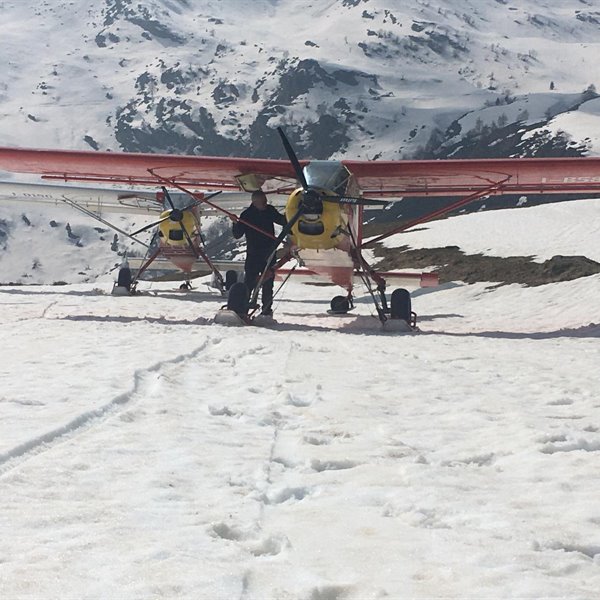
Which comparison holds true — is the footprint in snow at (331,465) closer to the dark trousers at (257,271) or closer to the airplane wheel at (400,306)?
the airplane wheel at (400,306)

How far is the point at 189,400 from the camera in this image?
5.34 metres

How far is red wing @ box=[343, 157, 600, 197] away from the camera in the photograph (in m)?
11.7

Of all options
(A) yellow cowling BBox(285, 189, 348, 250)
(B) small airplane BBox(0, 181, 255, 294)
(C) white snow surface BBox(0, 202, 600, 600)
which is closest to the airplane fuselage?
(A) yellow cowling BBox(285, 189, 348, 250)

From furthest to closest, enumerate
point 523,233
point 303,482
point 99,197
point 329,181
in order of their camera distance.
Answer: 1. point 523,233
2. point 99,197
3. point 329,181
4. point 303,482

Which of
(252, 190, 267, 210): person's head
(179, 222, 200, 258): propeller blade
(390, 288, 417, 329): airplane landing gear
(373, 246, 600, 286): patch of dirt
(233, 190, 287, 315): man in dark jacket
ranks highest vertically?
(252, 190, 267, 210): person's head

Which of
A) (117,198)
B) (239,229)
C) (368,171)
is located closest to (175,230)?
(117,198)

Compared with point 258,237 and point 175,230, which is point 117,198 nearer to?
point 175,230

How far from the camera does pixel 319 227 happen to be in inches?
428

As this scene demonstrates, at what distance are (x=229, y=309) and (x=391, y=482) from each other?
8201 mm

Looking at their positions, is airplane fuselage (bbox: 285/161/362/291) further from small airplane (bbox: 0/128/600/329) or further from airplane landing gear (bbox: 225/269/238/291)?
airplane landing gear (bbox: 225/269/238/291)

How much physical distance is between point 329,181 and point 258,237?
1.85 metres

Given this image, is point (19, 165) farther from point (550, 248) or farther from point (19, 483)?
point (550, 248)

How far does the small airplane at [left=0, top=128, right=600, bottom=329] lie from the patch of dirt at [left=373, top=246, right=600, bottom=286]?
7.46 meters

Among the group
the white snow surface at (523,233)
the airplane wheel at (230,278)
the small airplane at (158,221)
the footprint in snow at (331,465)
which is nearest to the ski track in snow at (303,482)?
the footprint in snow at (331,465)
